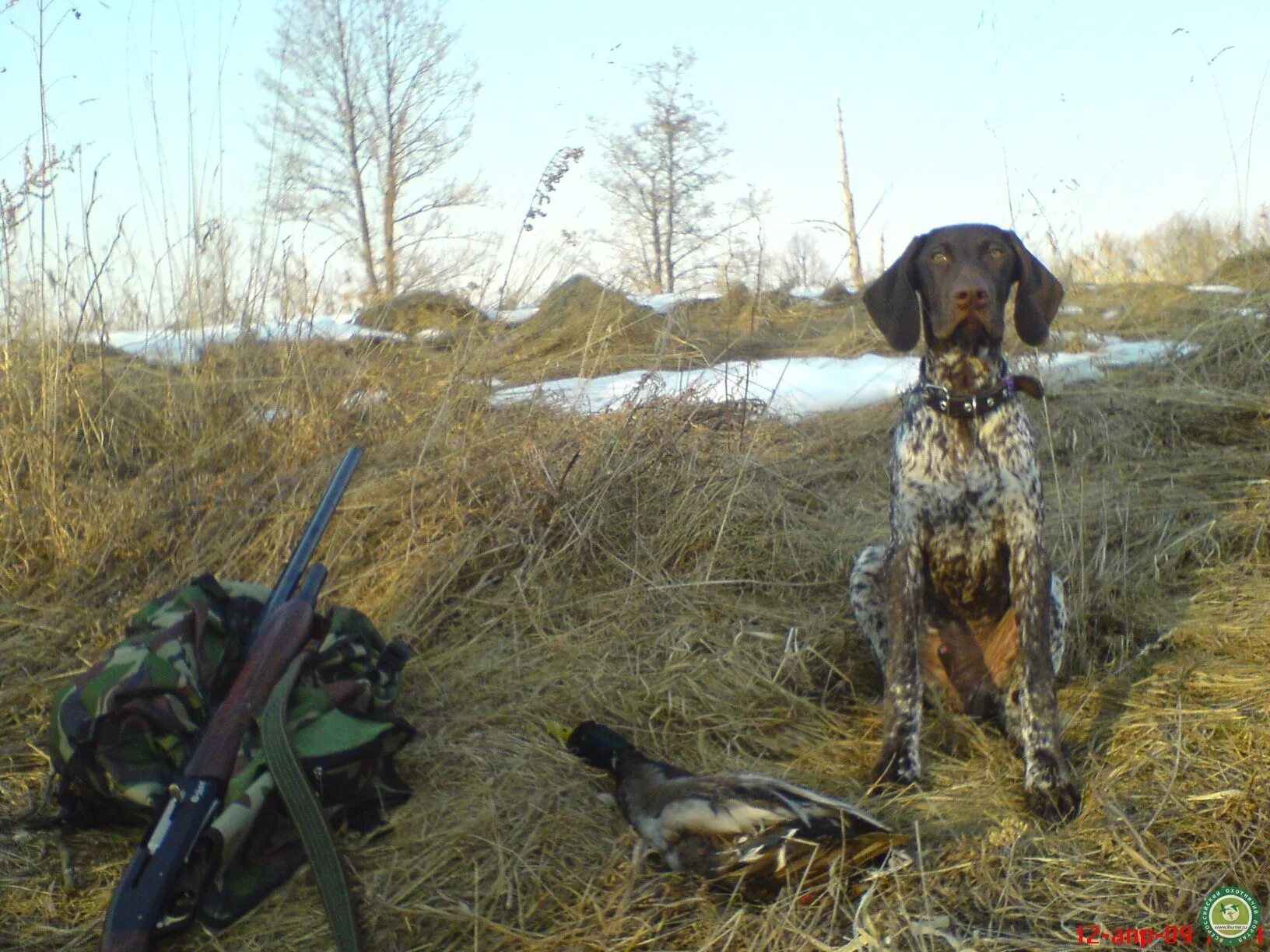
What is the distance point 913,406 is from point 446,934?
1.81 meters

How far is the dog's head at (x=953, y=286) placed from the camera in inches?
107

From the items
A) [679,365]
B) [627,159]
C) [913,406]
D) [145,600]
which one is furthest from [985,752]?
[627,159]

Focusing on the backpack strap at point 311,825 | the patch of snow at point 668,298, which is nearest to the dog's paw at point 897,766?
the backpack strap at point 311,825

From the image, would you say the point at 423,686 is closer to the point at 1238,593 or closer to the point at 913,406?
the point at 913,406

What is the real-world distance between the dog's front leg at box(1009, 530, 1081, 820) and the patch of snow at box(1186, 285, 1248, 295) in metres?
4.42

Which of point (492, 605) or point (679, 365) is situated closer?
point (492, 605)

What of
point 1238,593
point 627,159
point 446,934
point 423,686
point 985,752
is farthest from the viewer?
point 627,159

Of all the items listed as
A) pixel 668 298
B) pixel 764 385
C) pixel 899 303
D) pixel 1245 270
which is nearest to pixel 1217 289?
pixel 1245 270

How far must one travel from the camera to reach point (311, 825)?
2092mm

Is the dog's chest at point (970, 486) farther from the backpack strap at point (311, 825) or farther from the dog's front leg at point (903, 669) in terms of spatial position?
the backpack strap at point (311, 825)

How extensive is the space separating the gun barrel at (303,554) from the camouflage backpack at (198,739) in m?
0.13

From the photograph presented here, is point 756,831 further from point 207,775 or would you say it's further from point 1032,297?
point 1032,297

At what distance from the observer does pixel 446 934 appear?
2105mm

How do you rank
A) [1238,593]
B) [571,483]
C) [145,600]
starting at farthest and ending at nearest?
[571,483]
[145,600]
[1238,593]
